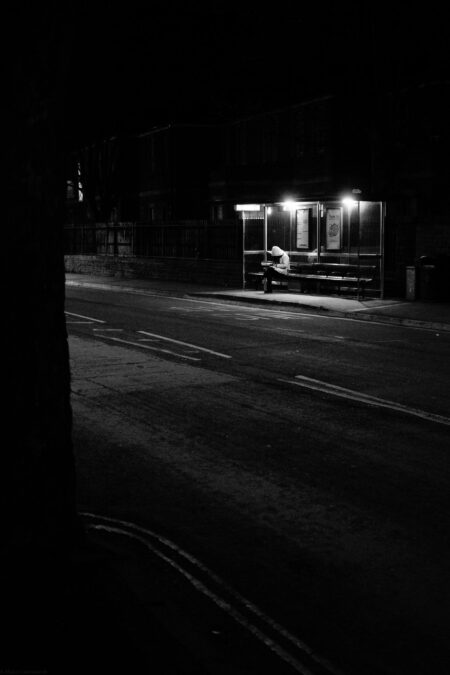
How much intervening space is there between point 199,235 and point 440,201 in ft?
29.5

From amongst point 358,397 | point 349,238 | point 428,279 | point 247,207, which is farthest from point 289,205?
point 358,397

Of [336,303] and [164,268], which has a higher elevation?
[164,268]

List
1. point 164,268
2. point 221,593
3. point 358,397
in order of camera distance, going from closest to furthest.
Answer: point 221,593 → point 358,397 → point 164,268

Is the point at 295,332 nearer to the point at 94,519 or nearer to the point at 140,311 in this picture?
the point at 140,311

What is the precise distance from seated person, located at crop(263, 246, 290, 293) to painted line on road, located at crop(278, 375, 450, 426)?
15158 millimetres

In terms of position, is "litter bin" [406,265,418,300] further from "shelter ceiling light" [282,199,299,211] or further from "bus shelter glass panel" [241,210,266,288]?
"bus shelter glass panel" [241,210,266,288]

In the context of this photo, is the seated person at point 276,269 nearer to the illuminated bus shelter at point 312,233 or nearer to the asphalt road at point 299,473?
the illuminated bus shelter at point 312,233

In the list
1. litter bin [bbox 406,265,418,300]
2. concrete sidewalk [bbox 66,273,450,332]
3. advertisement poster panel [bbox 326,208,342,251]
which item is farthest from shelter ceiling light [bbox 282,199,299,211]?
litter bin [bbox 406,265,418,300]

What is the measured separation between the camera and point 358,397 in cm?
1108

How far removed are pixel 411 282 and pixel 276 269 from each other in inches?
182

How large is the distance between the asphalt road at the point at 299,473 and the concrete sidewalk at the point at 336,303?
5086 millimetres

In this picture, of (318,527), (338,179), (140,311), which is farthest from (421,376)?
(338,179)

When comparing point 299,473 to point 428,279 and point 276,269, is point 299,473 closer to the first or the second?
point 428,279

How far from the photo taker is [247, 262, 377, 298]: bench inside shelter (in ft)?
83.1
